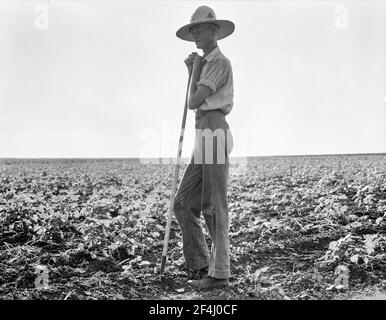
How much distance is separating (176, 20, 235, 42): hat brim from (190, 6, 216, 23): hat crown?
0.04 meters

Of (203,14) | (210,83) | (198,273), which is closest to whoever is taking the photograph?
(210,83)

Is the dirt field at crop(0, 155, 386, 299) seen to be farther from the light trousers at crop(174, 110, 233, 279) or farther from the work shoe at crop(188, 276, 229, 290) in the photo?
the light trousers at crop(174, 110, 233, 279)

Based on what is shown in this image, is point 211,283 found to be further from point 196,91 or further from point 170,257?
point 196,91

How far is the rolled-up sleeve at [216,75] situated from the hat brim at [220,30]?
0.34 m

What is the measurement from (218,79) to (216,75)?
0.12 ft

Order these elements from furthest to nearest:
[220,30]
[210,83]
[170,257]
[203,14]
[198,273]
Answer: [170,257] < [198,273] < [220,30] < [203,14] < [210,83]

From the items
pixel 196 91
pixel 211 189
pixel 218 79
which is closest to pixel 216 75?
pixel 218 79

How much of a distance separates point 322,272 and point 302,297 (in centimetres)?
77

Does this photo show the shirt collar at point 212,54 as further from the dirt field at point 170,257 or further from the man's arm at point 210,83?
the dirt field at point 170,257

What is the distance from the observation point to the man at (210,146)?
3.84m

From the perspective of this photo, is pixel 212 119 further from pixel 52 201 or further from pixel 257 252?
pixel 52 201

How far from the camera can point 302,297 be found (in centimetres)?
372

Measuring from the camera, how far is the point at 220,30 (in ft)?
13.2

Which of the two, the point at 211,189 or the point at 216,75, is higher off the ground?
the point at 216,75
